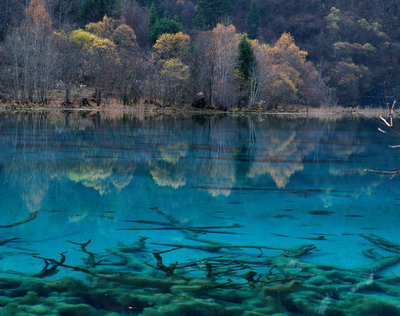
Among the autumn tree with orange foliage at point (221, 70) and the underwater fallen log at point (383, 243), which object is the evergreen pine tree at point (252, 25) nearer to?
the autumn tree with orange foliage at point (221, 70)

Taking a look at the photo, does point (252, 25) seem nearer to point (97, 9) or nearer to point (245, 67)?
point (97, 9)

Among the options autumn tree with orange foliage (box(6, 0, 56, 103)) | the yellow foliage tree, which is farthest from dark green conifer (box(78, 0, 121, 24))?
autumn tree with orange foliage (box(6, 0, 56, 103))

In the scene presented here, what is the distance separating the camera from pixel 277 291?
598 cm

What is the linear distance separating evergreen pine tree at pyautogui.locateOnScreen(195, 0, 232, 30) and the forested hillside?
172 mm

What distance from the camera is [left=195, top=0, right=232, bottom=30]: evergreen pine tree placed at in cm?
9425

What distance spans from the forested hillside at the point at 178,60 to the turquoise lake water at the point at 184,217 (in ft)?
117

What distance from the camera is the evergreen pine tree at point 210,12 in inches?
3711

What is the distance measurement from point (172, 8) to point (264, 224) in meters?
104

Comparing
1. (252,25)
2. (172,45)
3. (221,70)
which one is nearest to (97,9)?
(172,45)

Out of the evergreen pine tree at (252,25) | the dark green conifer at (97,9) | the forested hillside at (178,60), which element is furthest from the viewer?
the evergreen pine tree at (252,25)

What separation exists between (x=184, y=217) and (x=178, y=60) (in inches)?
2013

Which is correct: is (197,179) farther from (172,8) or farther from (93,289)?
(172,8)

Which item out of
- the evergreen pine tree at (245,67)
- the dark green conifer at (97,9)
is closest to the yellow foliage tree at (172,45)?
the evergreen pine tree at (245,67)

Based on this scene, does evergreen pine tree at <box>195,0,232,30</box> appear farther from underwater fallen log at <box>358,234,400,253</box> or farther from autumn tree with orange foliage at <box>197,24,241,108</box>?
underwater fallen log at <box>358,234,400,253</box>
